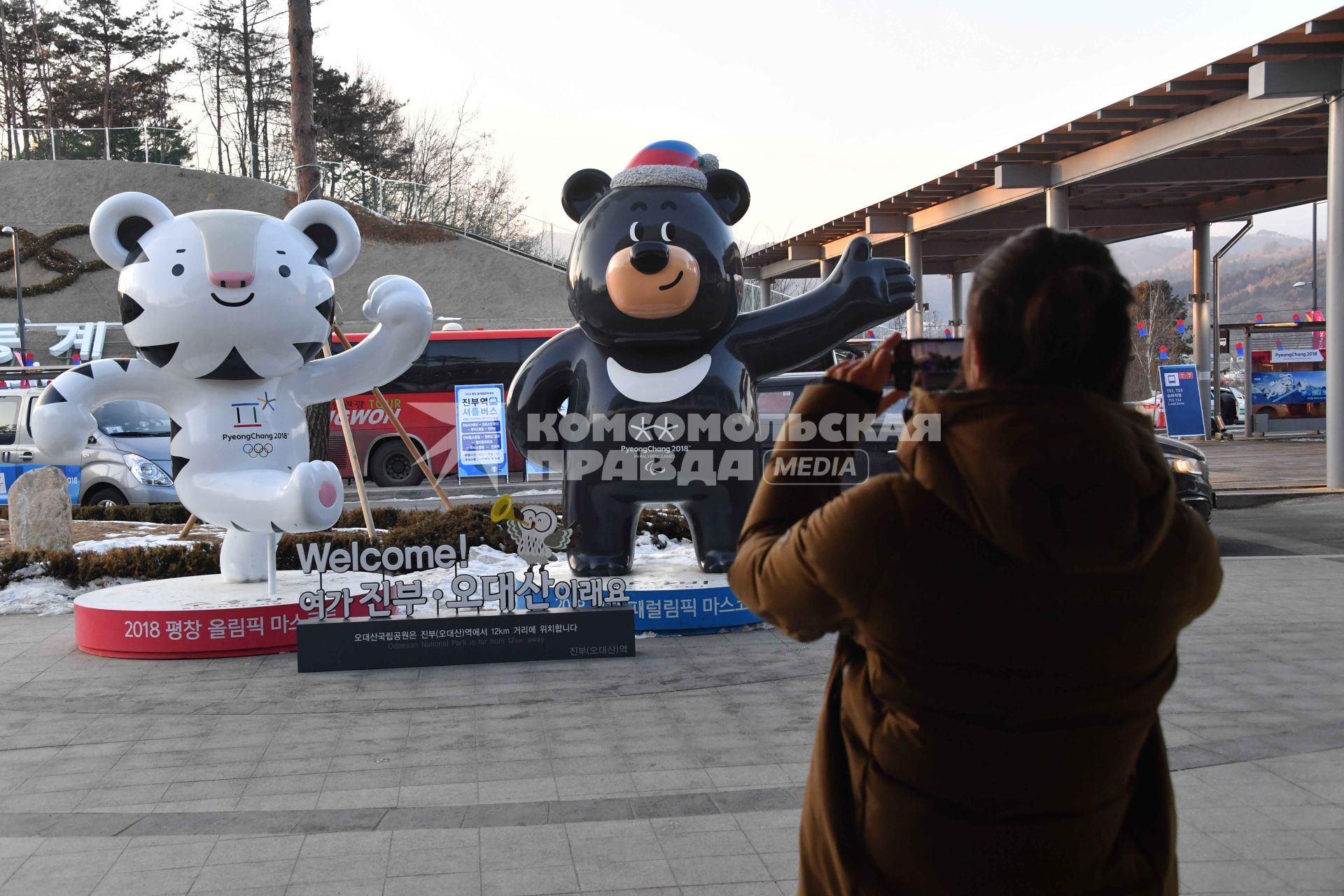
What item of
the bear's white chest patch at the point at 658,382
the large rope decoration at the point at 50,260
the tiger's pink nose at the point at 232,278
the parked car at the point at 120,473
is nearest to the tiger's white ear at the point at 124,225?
the tiger's pink nose at the point at 232,278

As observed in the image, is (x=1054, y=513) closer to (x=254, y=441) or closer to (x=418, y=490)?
(x=254, y=441)

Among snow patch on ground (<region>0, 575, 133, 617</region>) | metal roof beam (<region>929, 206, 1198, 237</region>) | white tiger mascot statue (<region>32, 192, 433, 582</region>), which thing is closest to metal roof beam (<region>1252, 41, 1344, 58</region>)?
metal roof beam (<region>929, 206, 1198, 237</region>)

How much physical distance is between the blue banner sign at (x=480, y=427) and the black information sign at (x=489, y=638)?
8.73 m

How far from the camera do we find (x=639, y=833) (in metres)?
3.60

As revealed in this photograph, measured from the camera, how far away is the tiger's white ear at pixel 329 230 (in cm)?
650

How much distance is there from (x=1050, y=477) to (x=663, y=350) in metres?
5.31

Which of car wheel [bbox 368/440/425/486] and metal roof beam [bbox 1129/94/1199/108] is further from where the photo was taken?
car wheel [bbox 368/440/425/486]

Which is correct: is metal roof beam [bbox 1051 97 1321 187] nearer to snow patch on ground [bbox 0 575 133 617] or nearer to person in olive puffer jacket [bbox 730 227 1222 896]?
snow patch on ground [bbox 0 575 133 617]

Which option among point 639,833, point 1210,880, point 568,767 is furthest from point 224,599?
point 1210,880

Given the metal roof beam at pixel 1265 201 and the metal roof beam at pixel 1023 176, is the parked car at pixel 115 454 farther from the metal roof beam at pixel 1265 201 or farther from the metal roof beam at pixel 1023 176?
the metal roof beam at pixel 1265 201

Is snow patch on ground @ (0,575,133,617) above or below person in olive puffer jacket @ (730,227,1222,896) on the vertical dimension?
below

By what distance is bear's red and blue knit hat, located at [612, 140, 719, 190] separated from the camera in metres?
6.54

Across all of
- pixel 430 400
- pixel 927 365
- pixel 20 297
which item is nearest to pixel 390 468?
pixel 430 400

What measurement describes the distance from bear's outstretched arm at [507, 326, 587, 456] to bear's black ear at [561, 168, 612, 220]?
2.44 ft
